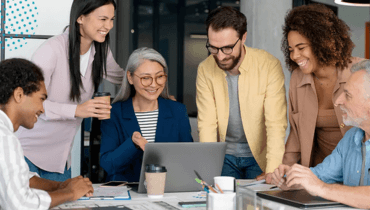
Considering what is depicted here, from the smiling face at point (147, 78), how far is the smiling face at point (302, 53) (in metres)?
0.75

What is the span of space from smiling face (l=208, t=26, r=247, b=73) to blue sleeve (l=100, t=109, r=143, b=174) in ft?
2.21

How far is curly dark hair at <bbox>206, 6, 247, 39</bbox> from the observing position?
7.64 feet

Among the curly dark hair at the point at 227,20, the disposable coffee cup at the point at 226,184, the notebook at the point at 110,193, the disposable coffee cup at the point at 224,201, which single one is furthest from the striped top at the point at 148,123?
the disposable coffee cup at the point at 224,201

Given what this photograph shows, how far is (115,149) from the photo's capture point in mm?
2262

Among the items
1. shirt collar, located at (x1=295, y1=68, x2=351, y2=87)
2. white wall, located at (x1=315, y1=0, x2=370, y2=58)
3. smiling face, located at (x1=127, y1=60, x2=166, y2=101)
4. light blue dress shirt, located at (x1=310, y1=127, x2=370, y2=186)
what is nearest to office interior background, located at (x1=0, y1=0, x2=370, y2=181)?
white wall, located at (x1=315, y1=0, x2=370, y2=58)

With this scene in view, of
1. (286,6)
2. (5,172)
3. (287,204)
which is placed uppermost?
(286,6)

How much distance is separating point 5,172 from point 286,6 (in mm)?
3731

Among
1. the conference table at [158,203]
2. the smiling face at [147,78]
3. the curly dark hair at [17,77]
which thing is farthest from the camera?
the smiling face at [147,78]

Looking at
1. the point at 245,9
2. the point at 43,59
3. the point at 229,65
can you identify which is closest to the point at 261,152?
the point at 229,65

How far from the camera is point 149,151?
179 centimetres

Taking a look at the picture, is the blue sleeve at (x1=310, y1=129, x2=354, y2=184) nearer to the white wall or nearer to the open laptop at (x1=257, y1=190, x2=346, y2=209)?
the open laptop at (x1=257, y1=190, x2=346, y2=209)

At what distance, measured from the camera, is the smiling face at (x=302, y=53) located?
89.4 inches

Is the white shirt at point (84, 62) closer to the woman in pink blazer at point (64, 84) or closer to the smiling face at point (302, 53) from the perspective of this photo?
the woman in pink blazer at point (64, 84)

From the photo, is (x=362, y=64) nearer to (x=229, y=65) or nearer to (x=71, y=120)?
(x=229, y=65)
